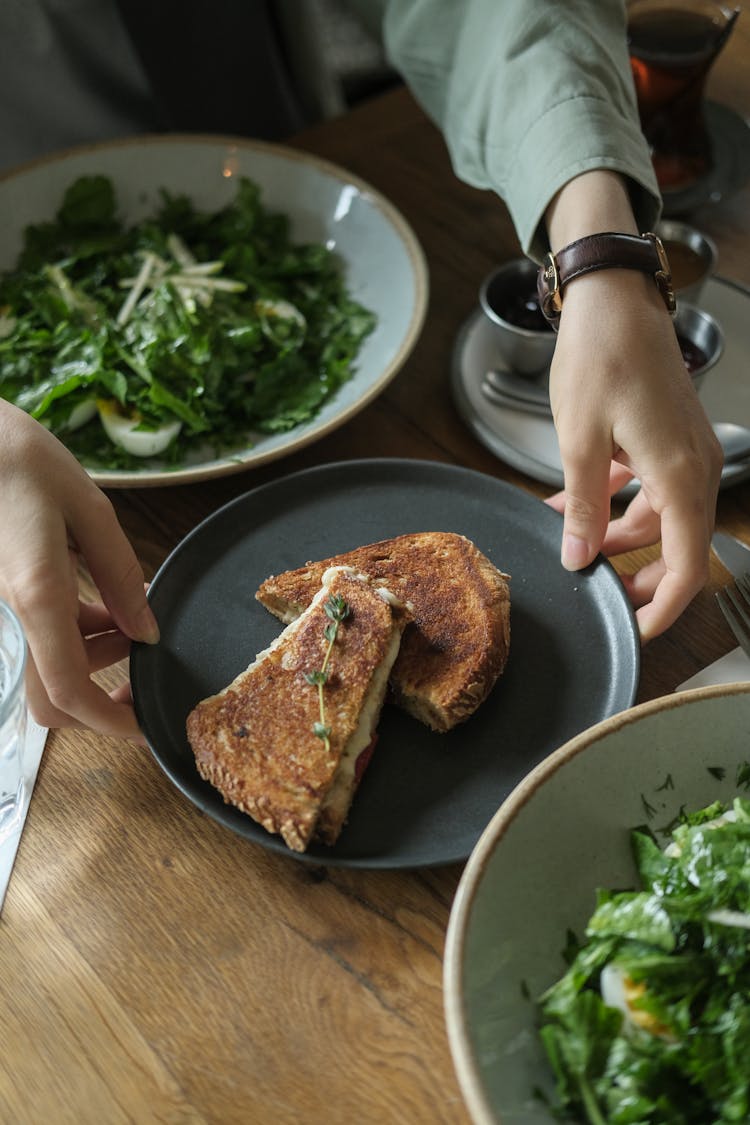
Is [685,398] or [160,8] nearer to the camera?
[685,398]

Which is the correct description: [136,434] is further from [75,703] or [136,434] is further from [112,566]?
[75,703]

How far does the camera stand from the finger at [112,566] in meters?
1.29

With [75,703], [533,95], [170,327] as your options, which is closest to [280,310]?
[170,327]

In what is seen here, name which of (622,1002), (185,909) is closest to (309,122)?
(185,909)

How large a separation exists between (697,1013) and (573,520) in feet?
2.09

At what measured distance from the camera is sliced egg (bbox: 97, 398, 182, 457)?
1.64 metres

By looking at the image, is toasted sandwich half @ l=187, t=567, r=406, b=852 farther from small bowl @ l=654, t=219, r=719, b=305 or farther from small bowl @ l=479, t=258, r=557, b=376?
small bowl @ l=654, t=219, r=719, b=305

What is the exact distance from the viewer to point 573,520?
1.36m

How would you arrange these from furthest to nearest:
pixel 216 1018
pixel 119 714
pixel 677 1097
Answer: pixel 119 714, pixel 216 1018, pixel 677 1097

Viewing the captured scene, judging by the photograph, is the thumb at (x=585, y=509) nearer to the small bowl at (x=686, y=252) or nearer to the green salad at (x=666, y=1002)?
the green salad at (x=666, y=1002)

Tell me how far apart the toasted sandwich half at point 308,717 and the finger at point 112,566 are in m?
0.15

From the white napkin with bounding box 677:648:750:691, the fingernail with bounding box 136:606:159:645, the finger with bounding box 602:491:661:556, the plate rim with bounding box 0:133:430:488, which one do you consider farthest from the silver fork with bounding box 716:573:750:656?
the fingernail with bounding box 136:606:159:645

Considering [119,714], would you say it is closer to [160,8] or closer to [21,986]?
[21,986]

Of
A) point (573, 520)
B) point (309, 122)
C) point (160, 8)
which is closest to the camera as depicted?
point (573, 520)
